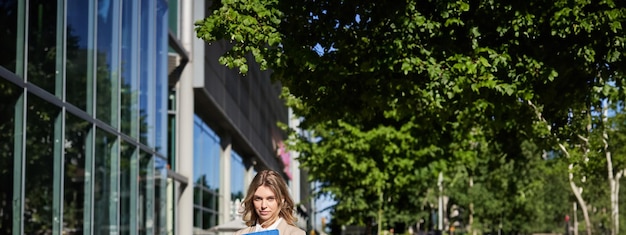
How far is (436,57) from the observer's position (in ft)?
39.9

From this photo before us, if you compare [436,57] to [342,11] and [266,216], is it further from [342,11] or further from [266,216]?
[266,216]

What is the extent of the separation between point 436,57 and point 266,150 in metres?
41.7

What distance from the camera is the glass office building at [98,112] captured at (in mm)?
11305

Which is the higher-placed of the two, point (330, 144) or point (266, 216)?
point (330, 144)

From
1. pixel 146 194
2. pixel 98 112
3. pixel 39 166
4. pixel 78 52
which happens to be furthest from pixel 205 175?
pixel 39 166

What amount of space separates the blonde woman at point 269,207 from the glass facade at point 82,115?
636 centimetres

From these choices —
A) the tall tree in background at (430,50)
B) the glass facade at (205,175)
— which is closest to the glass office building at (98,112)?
the glass facade at (205,175)

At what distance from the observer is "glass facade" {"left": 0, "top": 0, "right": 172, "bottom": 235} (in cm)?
1120

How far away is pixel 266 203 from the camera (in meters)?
4.68

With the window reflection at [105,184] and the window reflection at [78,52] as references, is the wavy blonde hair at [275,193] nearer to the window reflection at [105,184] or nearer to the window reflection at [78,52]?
the window reflection at [78,52]

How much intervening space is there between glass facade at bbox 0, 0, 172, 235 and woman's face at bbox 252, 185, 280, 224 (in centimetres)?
645

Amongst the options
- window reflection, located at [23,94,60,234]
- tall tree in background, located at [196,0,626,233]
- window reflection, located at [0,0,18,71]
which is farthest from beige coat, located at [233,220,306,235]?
window reflection, located at [23,94,60,234]

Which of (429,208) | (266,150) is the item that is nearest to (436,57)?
(266,150)

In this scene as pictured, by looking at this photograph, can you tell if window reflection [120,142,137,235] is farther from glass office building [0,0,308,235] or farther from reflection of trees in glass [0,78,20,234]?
reflection of trees in glass [0,78,20,234]
